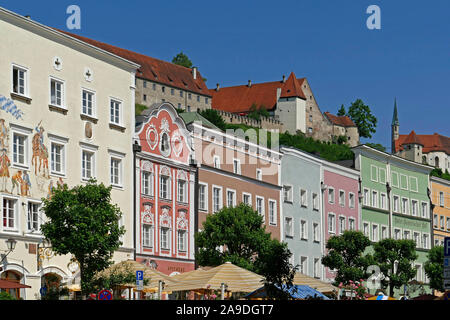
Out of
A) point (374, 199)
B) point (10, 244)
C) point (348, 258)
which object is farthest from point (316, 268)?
point (10, 244)

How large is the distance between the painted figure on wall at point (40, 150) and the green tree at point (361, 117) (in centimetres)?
14637

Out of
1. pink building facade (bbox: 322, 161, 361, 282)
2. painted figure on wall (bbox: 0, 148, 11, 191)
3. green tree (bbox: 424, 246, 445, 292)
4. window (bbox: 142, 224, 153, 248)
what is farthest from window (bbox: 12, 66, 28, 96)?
green tree (bbox: 424, 246, 445, 292)

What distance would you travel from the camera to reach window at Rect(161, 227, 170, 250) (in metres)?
53.6

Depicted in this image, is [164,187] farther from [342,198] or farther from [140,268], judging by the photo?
[342,198]

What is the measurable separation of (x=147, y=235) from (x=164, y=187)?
3.62 meters

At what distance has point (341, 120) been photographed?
180 m

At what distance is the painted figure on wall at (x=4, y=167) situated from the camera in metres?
41.9

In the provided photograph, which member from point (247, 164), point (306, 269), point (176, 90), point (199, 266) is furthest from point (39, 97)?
point (176, 90)

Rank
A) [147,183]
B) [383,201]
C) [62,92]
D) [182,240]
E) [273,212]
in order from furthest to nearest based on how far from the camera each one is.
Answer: [383,201] < [273,212] < [182,240] < [147,183] < [62,92]

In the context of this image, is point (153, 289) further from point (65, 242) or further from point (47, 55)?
point (47, 55)

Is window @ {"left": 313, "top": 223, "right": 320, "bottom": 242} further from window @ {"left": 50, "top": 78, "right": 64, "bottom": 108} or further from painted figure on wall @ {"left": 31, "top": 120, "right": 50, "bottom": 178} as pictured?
painted figure on wall @ {"left": 31, "top": 120, "right": 50, "bottom": 178}

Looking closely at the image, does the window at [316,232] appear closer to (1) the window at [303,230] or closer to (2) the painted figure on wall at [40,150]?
(1) the window at [303,230]

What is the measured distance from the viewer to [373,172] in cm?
8212

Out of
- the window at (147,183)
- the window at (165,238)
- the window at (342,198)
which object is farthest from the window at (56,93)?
the window at (342,198)
